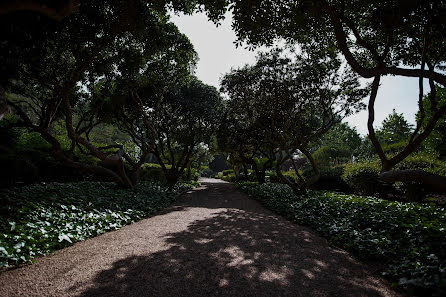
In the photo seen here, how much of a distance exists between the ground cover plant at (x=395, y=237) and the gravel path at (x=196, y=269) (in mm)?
378

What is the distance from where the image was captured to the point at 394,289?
9.77 feet

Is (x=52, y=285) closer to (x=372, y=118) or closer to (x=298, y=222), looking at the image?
(x=298, y=222)

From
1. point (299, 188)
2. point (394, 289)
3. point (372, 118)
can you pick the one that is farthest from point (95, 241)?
point (299, 188)

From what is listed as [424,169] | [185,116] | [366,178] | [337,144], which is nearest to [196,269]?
[424,169]

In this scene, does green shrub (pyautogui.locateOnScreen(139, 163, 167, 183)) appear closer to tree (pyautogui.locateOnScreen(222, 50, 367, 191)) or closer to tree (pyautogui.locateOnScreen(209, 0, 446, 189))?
tree (pyautogui.locateOnScreen(222, 50, 367, 191))

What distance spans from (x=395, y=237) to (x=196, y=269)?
4046 millimetres

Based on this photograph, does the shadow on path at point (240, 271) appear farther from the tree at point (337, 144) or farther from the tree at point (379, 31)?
the tree at point (337, 144)

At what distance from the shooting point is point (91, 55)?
290 inches

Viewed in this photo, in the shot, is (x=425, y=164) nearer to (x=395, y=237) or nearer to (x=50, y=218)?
(x=395, y=237)

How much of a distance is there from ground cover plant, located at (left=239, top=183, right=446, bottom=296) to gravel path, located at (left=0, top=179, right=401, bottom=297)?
0.38 m

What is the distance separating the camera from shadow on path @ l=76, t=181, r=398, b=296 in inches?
112

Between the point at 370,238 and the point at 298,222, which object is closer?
the point at 370,238

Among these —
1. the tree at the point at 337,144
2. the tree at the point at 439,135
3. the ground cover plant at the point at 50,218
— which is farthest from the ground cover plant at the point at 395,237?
the tree at the point at 337,144

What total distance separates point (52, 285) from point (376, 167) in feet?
46.0
